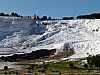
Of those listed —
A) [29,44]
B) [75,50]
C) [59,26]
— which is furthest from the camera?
[59,26]

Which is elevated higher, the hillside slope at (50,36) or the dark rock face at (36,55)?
the hillside slope at (50,36)

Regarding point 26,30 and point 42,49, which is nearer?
point 42,49

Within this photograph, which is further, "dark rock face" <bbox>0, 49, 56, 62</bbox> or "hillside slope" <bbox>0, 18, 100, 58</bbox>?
"hillside slope" <bbox>0, 18, 100, 58</bbox>

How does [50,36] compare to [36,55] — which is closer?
[36,55]

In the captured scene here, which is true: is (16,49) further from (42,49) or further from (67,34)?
(67,34)

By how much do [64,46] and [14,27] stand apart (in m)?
11.5

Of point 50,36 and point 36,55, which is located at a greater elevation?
point 50,36

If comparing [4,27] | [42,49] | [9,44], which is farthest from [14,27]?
[42,49]

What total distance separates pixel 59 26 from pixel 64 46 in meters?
6.96

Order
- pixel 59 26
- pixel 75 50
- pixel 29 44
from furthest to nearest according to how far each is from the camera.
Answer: pixel 59 26, pixel 29 44, pixel 75 50

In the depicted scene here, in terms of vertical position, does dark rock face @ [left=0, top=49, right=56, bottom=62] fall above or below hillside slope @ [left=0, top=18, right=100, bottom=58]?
below

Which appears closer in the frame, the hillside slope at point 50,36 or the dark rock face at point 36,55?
the dark rock face at point 36,55

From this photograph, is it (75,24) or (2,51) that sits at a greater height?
(75,24)

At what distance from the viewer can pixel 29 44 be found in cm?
5559
